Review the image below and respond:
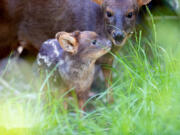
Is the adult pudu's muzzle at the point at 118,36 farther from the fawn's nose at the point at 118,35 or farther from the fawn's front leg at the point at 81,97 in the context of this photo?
the fawn's front leg at the point at 81,97

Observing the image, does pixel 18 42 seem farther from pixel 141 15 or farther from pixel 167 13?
pixel 167 13

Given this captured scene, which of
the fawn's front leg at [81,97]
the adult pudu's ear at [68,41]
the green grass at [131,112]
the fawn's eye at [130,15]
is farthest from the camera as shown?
the fawn's eye at [130,15]

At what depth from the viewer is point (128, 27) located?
15.4ft

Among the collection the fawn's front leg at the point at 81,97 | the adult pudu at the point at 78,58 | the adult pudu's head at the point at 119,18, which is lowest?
the fawn's front leg at the point at 81,97

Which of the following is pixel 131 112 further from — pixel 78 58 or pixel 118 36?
pixel 118 36

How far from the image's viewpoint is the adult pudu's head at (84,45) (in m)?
4.17

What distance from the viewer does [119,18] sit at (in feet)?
15.2

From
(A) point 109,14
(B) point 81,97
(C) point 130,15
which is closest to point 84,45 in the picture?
(B) point 81,97

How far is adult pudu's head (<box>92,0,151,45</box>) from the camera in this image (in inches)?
180

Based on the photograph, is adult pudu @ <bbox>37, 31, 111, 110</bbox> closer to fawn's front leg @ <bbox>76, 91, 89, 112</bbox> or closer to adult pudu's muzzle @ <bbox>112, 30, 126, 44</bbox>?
fawn's front leg @ <bbox>76, 91, 89, 112</bbox>

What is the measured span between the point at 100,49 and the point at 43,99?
0.95 meters

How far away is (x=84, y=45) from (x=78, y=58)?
155mm

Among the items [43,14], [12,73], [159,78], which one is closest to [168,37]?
[159,78]

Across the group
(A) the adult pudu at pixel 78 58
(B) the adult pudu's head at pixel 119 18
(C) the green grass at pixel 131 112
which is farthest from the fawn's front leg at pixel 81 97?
(B) the adult pudu's head at pixel 119 18
